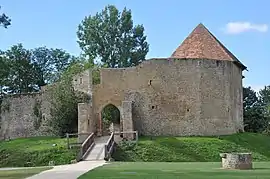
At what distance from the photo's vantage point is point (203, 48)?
48844 mm

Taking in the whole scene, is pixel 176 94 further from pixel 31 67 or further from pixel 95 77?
pixel 31 67

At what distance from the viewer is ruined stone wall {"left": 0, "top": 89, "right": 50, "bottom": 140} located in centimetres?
5028

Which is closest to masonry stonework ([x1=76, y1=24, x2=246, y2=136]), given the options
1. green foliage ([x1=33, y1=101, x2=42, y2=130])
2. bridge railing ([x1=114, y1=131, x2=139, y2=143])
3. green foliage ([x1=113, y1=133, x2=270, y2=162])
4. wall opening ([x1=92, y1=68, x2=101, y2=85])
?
green foliage ([x1=113, y1=133, x2=270, y2=162])

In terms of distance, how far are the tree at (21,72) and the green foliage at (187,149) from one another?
109ft

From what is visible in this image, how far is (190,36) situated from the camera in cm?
5106

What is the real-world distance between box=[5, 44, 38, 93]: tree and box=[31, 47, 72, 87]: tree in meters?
2.10

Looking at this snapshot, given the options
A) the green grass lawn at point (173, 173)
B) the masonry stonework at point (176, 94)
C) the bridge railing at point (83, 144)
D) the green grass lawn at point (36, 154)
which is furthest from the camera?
the masonry stonework at point (176, 94)

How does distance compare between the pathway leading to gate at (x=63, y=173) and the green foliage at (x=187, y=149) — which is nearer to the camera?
the pathway leading to gate at (x=63, y=173)

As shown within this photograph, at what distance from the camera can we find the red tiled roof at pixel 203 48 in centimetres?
4806

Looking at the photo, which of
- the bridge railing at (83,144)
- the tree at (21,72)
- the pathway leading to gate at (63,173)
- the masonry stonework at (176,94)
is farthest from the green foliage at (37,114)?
the pathway leading to gate at (63,173)

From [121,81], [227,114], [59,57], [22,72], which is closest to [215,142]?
[227,114]

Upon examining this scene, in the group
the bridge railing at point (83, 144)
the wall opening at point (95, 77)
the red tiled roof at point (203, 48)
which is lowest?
the bridge railing at point (83, 144)

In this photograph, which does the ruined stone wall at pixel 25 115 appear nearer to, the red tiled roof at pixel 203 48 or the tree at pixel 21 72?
the red tiled roof at pixel 203 48

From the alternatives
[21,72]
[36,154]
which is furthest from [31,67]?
[36,154]
